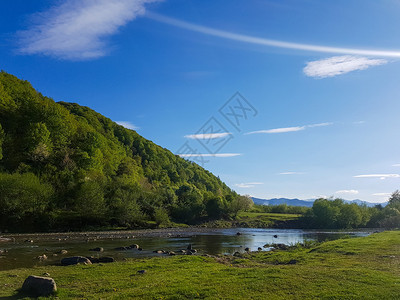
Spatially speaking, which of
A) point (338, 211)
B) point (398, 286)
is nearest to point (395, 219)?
point (338, 211)

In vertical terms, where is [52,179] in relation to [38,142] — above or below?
below

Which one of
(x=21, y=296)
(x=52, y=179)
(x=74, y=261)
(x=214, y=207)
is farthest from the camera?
(x=214, y=207)

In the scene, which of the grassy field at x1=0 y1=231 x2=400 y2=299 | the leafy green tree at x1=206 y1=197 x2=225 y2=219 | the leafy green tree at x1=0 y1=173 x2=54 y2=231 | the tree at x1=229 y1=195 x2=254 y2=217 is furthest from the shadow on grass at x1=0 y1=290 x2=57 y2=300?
the tree at x1=229 y1=195 x2=254 y2=217

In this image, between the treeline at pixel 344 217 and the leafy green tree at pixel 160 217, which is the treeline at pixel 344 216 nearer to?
the treeline at pixel 344 217

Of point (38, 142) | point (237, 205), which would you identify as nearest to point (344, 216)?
point (237, 205)

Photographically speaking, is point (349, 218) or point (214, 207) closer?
point (349, 218)

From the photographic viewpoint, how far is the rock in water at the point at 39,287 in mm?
17547

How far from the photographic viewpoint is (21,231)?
6519 centimetres

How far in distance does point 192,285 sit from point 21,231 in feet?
202

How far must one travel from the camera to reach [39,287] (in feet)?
58.4

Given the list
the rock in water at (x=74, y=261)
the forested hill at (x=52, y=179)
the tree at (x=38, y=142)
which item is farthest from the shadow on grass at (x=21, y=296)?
the tree at (x=38, y=142)

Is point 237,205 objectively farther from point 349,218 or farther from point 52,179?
point 52,179

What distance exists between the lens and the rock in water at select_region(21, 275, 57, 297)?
17.5 metres

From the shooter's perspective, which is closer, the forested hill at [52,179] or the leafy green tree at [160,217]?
the forested hill at [52,179]
